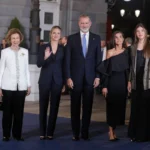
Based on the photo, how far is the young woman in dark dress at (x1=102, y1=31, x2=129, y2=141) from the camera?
6.91 m

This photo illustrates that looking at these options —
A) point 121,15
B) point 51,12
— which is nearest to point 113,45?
point 51,12

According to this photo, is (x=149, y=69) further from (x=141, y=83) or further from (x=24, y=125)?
(x=24, y=125)

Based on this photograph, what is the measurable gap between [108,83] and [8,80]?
1.46 metres

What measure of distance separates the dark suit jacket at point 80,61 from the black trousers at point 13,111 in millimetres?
750

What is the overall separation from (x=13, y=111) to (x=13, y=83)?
0.47 m

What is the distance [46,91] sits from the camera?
22.4 ft

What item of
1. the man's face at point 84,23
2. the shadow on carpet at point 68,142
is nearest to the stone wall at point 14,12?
the shadow on carpet at point 68,142

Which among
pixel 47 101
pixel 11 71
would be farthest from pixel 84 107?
pixel 11 71

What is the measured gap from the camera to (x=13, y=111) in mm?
6812

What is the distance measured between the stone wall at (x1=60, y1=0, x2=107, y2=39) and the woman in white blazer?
23.3 ft

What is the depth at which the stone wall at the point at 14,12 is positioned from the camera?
40.8ft

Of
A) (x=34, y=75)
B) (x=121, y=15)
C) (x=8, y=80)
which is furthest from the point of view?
(x=121, y=15)

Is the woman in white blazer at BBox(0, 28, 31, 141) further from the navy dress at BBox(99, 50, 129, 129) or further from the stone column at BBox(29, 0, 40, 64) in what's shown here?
the stone column at BBox(29, 0, 40, 64)

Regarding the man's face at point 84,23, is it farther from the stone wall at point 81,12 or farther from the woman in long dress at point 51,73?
the stone wall at point 81,12
